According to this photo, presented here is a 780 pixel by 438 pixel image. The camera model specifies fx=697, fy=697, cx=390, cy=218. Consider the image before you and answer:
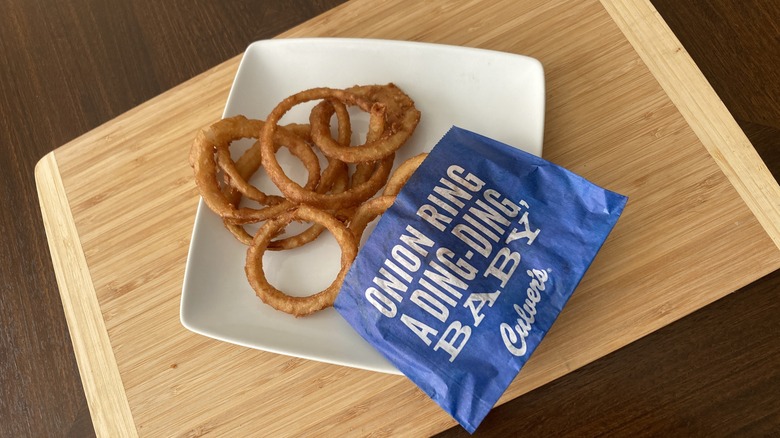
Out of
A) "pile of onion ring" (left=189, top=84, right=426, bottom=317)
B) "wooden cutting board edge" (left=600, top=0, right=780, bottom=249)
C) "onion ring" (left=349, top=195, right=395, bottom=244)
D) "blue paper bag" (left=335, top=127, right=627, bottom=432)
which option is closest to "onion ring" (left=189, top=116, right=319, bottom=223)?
"pile of onion ring" (left=189, top=84, right=426, bottom=317)

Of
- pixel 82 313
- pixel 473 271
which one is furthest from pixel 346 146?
pixel 82 313

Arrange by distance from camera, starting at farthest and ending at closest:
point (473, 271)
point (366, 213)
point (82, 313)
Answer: point (82, 313) → point (366, 213) → point (473, 271)

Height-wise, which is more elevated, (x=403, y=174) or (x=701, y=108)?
(x=701, y=108)

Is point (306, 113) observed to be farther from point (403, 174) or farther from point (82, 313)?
point (82, 313)

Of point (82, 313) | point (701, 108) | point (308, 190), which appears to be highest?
A: point (701, 108)

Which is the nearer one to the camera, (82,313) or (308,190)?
(308,190)

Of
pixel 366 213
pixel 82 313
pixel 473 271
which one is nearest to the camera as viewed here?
pixel 473 271

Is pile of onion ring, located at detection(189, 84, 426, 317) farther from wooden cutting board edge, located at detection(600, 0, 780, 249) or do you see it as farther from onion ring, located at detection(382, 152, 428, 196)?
wooden cutting board edge, located at detection(600, 0, 780, 249)
